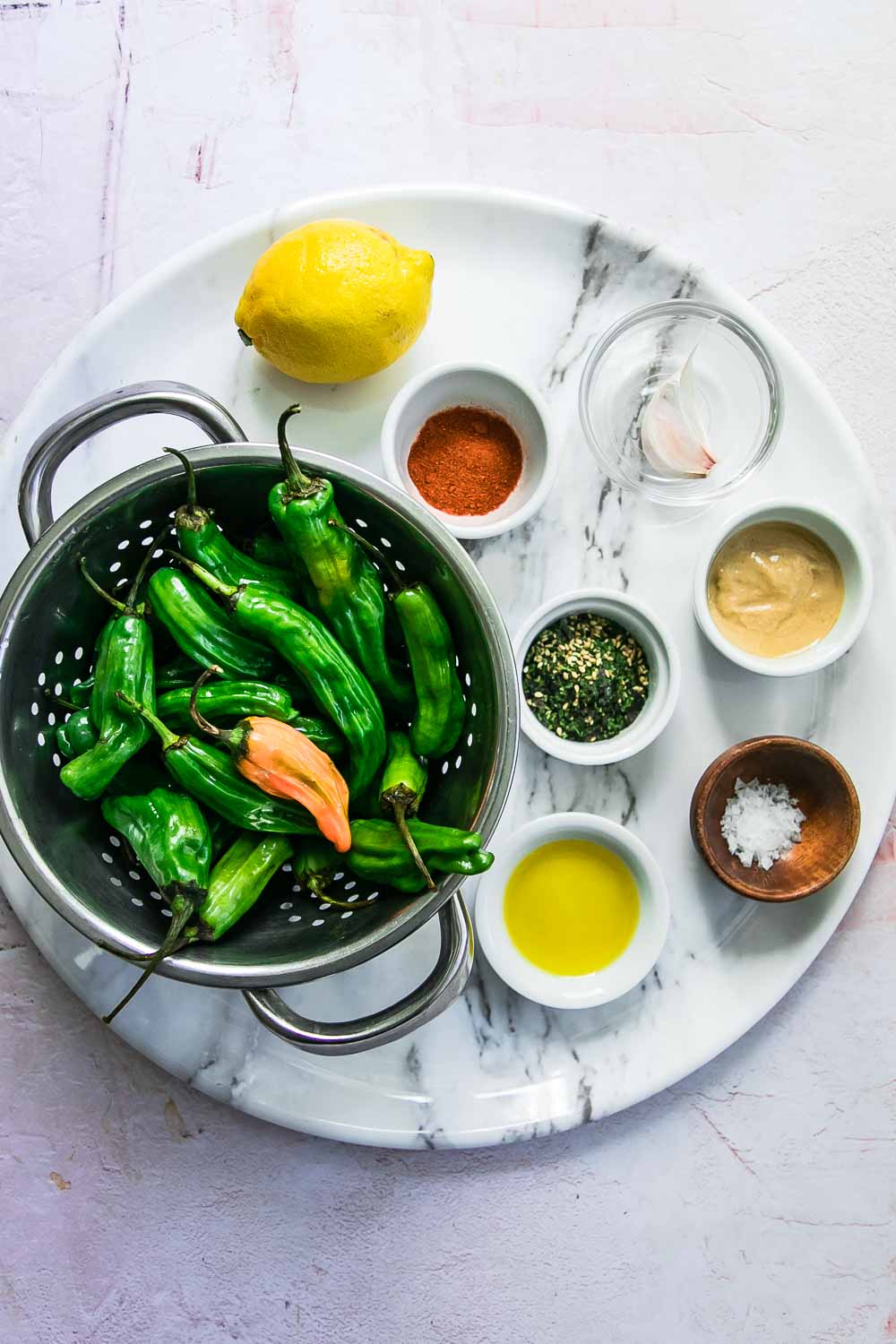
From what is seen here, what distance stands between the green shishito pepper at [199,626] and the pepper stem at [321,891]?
0.27 meters

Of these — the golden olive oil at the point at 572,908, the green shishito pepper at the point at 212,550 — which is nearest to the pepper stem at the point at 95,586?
the green shishito pepper at the point at 212,550

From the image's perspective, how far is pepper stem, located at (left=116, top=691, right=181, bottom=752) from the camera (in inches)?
46.5

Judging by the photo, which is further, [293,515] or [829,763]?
[829,763]

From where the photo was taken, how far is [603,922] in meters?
1.50

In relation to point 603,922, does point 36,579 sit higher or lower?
higher

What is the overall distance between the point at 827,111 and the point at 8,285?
1.35 meters

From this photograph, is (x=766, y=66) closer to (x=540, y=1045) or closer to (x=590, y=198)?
(x=590, y=198)

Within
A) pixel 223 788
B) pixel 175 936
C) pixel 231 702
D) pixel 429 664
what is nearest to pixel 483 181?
pixel 429 664

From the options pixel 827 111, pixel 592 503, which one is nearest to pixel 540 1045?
pixel 592 503

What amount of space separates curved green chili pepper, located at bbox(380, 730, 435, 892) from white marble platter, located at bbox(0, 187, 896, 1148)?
0.81 ft

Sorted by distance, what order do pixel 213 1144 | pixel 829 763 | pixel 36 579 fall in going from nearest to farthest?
pixel 36 579, pixel 829 763, pixel 213 1144

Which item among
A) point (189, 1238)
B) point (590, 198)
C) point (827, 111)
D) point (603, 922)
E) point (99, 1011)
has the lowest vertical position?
point (189, 1238)

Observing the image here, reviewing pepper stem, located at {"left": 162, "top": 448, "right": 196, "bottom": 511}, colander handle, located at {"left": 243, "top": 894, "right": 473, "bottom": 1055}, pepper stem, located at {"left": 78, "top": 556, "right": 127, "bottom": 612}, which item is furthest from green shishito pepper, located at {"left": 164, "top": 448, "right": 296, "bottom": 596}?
colander handle, located at {"left": 243, "top": 894, "right": 473, "bottom": 1055}

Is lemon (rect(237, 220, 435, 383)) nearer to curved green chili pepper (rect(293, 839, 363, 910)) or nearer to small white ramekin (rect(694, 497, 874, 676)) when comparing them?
small white ramekin (rect(694, 497, 874, 676))
